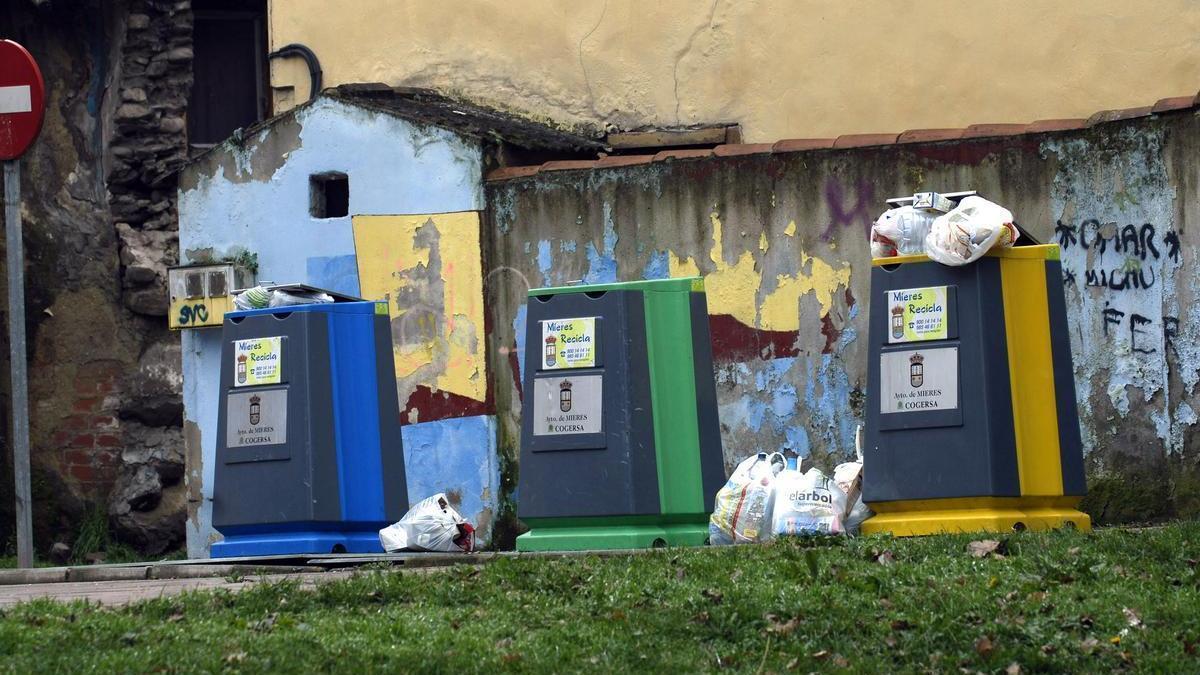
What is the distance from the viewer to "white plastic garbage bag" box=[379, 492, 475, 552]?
10.4m

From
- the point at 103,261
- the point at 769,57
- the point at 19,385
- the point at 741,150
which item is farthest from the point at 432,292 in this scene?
the point at 769,57

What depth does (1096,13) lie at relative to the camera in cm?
1595

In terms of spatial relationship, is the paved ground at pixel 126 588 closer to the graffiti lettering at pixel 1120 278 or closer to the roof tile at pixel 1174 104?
the graffiti lettering at pixel 1120 278

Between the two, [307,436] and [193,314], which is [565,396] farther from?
[193,314]

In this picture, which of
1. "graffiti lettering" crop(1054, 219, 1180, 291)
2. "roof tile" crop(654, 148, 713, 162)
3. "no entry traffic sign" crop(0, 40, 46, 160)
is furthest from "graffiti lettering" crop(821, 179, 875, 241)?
"no entry traffic sign" crop(0, 40, 46, 160)

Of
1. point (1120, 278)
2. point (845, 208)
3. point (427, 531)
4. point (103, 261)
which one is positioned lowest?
point (427, 531)

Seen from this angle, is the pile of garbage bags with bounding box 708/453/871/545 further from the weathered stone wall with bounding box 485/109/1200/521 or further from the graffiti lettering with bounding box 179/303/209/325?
the graffiti lettering with bounding box 179/303/209/325

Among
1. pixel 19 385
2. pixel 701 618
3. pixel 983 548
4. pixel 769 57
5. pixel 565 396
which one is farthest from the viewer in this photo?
pixel 769 57

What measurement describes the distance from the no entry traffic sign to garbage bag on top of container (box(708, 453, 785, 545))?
13.8 ft

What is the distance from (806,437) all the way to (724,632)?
5.99 meters

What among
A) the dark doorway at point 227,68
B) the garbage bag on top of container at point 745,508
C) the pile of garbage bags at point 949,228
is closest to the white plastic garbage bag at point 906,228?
the pile of garbage bags at point 949,228

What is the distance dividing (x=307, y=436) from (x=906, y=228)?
11.4 ft

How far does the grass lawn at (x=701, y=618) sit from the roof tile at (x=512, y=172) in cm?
583

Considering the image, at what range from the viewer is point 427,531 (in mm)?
10453
